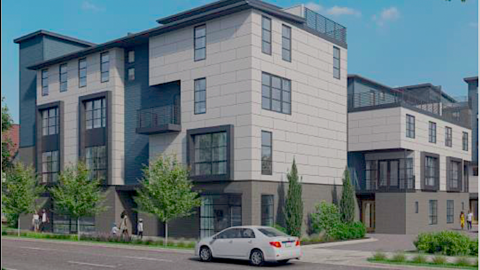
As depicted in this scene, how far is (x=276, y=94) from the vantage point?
1336 inches

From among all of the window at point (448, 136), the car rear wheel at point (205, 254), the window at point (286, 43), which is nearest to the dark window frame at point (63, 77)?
the window at point (286, 43)

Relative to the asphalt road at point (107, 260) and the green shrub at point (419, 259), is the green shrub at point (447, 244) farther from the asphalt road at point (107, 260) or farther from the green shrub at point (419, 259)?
the asphalt road at point (107, 260)

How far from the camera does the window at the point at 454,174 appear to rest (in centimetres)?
4984

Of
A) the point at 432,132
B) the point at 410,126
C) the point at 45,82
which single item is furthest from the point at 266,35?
the point at 45,82

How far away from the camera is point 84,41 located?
49.0 m

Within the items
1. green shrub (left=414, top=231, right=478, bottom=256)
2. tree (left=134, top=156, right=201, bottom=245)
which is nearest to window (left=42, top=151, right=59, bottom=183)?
tree (left=134, top=156, right=201, bottom=245)

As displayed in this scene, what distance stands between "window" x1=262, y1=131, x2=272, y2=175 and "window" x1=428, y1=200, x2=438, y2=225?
17.8 meters

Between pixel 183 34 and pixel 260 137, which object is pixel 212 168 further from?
pixel 183 34

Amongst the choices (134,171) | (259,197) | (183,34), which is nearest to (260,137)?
(259,197)

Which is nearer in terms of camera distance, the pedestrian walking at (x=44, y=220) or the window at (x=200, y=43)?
the window at (x=200, y=43)

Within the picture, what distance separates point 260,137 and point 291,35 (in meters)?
6.86

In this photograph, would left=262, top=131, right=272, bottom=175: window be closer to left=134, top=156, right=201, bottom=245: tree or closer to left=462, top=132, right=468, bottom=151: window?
left=134, top=156, right=201, bottom=245: tree

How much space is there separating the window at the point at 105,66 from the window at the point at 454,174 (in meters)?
29.2

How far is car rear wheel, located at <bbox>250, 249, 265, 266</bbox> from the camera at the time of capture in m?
21.2
